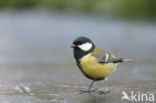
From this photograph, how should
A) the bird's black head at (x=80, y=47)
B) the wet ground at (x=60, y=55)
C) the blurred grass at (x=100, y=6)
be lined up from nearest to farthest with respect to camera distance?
the wet ground at (x=60, y=55)
the bird's black head at (x=80, y=47)
the blurred grass at (x=100, y=6)

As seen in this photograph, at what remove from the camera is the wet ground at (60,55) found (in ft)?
17.6

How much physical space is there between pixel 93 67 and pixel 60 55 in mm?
4976

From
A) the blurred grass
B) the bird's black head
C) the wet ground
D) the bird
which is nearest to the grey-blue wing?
the bird

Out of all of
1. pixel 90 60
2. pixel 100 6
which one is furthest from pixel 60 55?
pixel 100 6

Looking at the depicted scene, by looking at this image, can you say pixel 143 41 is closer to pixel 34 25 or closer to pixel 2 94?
pixel 34 25

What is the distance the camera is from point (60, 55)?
33.9ft

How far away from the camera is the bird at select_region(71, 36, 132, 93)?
5.39 m

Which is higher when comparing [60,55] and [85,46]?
[85,46]

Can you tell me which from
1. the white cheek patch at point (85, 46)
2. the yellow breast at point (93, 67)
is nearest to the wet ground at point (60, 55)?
the yellow breast at point (93, 67)

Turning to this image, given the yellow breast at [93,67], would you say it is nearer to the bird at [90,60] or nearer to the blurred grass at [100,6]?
the bird at [90,60]

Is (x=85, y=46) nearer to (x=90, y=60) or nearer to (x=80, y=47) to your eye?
(x=80, y=47)

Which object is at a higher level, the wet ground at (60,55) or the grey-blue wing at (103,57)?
the grey-blue wing at (103,57)

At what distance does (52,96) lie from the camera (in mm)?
5020

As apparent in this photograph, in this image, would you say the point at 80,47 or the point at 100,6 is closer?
the point at 80,47
